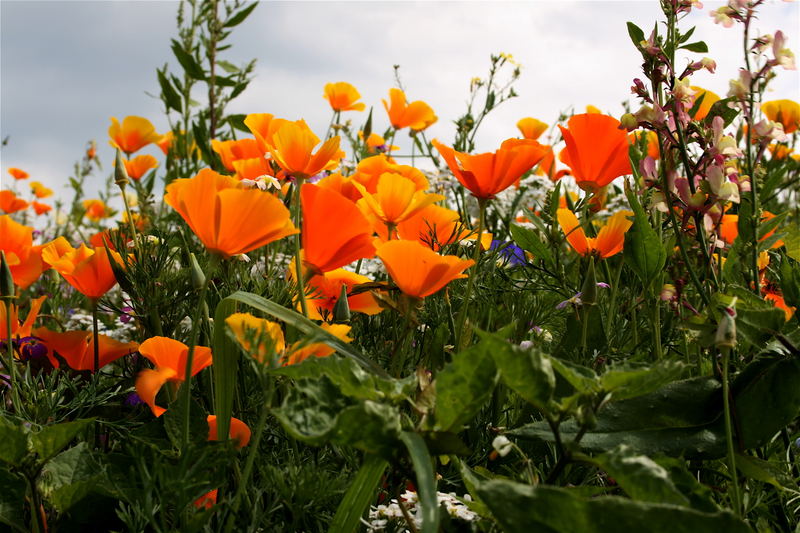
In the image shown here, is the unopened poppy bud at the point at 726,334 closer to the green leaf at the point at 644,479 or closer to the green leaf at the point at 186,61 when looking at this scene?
the green leaf at the point at 644,479

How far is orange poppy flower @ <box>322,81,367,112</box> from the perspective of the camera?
2807 mm

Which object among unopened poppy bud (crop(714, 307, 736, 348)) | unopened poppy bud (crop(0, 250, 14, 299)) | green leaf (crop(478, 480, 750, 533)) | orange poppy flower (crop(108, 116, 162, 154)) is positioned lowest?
green leaf (crop(478, 480, 750, 533))

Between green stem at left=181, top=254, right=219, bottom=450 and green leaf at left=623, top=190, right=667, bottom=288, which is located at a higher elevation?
green leaf at left=623, top=190, right=667, bottom=288

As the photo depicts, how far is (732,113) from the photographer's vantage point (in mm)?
1018

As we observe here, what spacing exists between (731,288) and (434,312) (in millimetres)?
502

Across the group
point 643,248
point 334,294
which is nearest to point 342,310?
point 334,294

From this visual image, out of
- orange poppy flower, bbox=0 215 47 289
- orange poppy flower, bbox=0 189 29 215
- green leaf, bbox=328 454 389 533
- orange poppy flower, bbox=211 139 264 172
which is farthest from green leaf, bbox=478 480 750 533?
orange poppy flower, bbox=0 189 29 215

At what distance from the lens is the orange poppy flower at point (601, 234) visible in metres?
1.17

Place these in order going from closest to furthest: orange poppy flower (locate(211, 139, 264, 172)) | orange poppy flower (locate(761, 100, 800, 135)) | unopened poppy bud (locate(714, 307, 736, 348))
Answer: unopened poppy bud (locate(714, 307, 736, 348)) → orange poppy flower (locate(211, 139, 264, 172)) → orange poppy flower (locate(761, 100, 800, 135))

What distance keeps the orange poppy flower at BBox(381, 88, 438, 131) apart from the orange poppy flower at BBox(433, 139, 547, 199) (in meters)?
1.80

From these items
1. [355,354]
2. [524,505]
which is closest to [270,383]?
[355,354]

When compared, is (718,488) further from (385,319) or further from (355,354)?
(385,319)

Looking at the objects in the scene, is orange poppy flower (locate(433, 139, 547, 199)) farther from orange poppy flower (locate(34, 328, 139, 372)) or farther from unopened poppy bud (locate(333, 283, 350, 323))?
orange poppy flower (locate(34, 328, 139, 372))

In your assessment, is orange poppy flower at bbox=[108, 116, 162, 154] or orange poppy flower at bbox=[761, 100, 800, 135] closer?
orange poppy flower at bbox=[108, 116, 162, 154]
